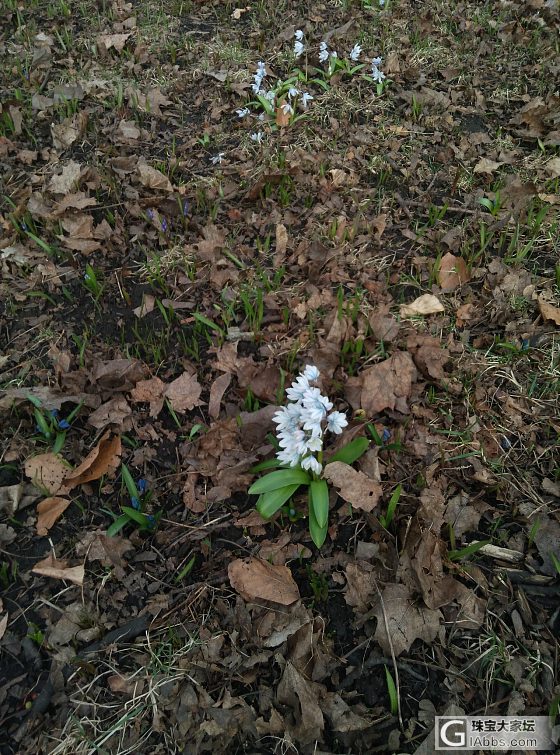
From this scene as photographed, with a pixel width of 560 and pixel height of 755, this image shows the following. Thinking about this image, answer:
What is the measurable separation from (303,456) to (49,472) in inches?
41.9

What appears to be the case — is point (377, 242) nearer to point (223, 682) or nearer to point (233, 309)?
point (233, 309)

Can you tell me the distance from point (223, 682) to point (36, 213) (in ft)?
8.70

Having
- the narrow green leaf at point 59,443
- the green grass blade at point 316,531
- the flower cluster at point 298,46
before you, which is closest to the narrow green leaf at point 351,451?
the green grass blade at point 316,531

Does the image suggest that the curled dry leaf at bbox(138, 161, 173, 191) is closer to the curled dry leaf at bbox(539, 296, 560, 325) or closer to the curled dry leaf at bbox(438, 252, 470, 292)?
the curled dry leaf at bbox(438, 252, 470, 292)

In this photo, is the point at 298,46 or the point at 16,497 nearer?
the point at 16,497

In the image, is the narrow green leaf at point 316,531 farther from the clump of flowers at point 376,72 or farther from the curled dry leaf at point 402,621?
the clump of flowers at point 376,72

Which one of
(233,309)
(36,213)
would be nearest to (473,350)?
(233,309)

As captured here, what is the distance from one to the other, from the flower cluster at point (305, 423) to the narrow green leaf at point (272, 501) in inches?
4.2

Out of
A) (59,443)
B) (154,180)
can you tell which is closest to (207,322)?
(59,443)

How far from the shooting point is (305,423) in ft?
6.55

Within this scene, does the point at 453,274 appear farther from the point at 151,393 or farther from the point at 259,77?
the point at 259,77

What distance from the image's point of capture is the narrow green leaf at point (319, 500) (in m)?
2.02

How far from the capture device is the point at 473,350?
2648mm

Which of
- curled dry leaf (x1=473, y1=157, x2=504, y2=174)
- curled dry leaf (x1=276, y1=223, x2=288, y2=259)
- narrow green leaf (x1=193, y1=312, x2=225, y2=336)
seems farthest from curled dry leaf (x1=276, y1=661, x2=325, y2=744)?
curled dry leaf (x1=473, y1=157, x2=504, y2=174)
